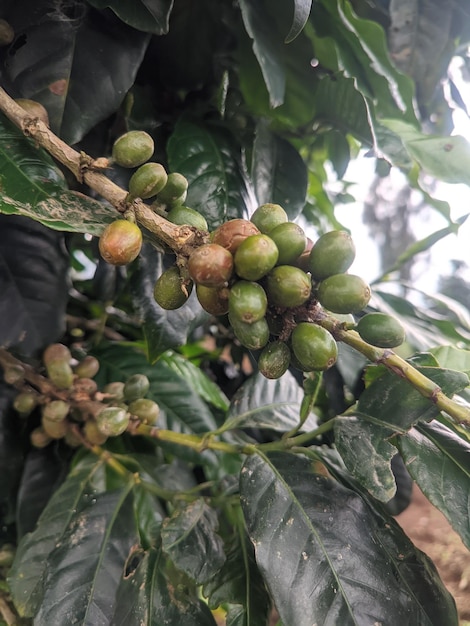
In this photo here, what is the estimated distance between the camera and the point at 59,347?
660 mm

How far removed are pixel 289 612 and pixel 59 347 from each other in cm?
42

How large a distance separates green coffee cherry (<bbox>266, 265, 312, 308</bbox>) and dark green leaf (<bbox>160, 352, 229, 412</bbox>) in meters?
0.50

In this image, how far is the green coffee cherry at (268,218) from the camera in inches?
17.9

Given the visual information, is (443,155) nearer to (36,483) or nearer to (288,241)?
(288,241)

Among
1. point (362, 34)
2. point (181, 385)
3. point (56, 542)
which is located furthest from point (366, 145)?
point (56, 542)

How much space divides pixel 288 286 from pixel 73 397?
40 cm

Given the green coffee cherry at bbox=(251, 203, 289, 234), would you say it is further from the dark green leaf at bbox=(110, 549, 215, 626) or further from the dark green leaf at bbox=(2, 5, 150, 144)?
the dark green leaf at bbox=(110, 549, 215, 626)

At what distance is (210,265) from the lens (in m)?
0.38

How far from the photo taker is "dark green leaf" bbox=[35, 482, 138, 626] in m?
0.58

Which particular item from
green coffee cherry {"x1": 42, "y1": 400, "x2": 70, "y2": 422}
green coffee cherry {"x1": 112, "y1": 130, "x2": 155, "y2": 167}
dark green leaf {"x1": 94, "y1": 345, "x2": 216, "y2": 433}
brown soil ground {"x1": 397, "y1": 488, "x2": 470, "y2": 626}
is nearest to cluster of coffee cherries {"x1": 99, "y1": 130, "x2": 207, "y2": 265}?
green coffee cherry {"x1": 112, "y1": 130, "x2": 155, "y2": 167}

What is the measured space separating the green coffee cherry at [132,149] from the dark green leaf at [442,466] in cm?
40

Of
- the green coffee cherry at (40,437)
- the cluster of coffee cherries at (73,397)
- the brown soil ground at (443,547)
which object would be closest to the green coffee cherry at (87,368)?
the cluster of coffee cherries at (73,397)

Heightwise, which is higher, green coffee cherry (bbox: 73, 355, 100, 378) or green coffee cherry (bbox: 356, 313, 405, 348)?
green coffee cherry (bbox: 356, 313, 405, 348)

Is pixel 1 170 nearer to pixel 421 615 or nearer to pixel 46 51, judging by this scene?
pixel 46 51
